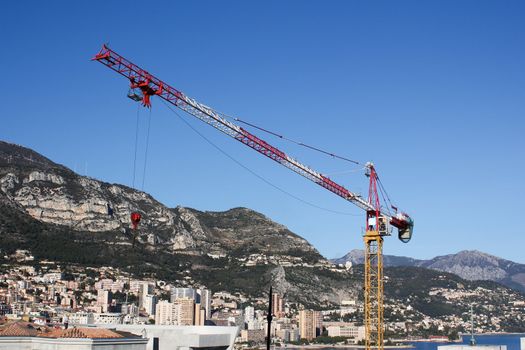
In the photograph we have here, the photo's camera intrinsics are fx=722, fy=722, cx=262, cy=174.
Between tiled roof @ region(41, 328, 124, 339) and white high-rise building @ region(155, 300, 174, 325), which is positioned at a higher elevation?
white high-rise building @ region(155, 300, 174, 325)

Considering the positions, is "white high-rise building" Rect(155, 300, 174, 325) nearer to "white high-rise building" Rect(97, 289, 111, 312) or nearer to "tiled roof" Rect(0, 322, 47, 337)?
"white high-rise building" Rect(97, 289, 111, 312)

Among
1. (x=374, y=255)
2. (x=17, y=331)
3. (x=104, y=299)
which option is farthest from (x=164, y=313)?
(x=17, y=331)

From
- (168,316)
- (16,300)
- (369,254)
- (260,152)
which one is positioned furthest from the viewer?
(168,316)

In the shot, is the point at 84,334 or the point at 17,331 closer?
the point at 84,334

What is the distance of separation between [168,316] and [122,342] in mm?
148630

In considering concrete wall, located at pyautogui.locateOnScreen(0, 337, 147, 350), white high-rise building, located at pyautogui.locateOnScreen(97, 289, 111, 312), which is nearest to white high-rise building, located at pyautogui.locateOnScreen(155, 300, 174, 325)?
white high-rise building, located at pyautogui.locateOnScreen(97, 289, 111, 312)

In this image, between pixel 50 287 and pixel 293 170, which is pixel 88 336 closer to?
pixel 293 170

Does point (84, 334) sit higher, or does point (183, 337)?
point (84, 334)

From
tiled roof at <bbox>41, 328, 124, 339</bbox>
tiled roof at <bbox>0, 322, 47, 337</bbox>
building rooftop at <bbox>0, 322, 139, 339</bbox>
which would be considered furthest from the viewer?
tiled roof at <bbox>0, 322, 47, 337</bbox>

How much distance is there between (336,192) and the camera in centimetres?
8500

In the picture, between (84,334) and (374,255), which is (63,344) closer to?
(84,334)

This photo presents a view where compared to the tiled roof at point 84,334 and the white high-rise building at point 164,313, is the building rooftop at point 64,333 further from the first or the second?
the white high-rise building at point 164,313

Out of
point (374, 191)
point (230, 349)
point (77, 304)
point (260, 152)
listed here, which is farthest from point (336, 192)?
point (77, 304)

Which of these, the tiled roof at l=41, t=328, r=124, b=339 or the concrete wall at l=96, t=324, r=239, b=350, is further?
the concrete wall at l=96, t=324, r=239, b=350
